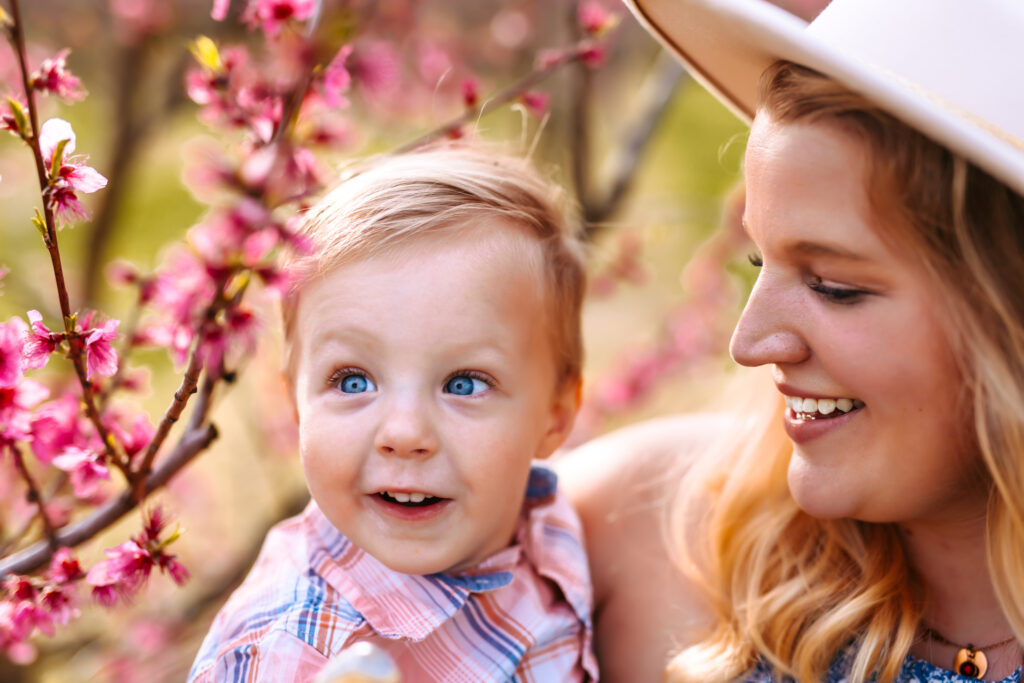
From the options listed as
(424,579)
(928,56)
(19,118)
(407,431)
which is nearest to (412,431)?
(407,431)

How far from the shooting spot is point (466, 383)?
147 cm

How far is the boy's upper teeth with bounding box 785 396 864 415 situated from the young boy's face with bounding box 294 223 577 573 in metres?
0.41

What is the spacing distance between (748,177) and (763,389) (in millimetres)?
533

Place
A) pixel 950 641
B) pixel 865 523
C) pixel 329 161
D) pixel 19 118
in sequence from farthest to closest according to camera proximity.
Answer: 1. pixel 329 161
2. pixel 865 523
3. pixel 950 641
4. pixel 19 118

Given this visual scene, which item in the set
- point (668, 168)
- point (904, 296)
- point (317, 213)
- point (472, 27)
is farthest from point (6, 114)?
point (668, 168)

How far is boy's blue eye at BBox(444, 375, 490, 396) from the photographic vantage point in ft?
4.80

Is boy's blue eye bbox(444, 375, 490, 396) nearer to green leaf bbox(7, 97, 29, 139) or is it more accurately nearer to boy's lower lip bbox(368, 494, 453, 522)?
boy's lower lip bbox(368, 494, 453, 522)

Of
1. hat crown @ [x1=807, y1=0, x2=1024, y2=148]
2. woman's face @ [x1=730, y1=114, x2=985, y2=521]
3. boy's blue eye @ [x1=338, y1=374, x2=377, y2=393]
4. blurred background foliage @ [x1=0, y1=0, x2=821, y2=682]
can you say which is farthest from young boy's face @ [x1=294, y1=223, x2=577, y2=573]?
hat crown @ [x1=807, y1=0, x2=1024, y2=148]

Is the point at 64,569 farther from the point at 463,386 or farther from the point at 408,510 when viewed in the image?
the point at 463,386

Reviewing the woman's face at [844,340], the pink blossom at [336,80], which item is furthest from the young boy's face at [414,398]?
the woman's face at [844,340]

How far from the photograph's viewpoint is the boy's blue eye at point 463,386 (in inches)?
57.6

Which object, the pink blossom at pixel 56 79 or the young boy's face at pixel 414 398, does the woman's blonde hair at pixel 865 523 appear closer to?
the young boy's face at pixel 414 398

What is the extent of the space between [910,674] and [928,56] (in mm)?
933

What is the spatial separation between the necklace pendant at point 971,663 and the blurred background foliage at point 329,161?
95cm
